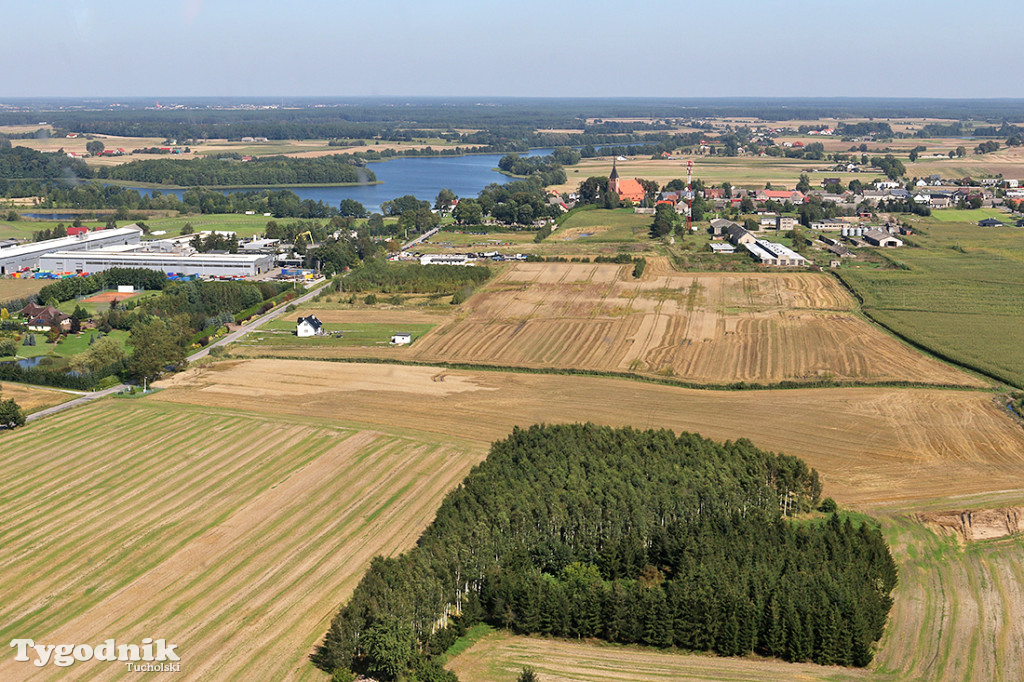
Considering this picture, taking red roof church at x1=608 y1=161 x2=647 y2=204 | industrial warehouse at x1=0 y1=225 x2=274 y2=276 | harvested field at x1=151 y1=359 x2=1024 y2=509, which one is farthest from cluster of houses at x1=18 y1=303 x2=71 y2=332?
red roof church at x1=608 y1=161 x2=647 y2=204

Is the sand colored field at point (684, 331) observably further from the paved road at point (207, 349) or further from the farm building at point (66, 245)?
the farm building at point (66, 245)

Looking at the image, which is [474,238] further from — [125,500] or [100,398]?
[125,500]

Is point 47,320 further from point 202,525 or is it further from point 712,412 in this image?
point 712,412

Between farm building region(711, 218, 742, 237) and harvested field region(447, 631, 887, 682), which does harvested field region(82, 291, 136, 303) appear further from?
farm building region(711, 218, 742, 237)

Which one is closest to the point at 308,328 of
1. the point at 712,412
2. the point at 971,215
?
the point at 712,412

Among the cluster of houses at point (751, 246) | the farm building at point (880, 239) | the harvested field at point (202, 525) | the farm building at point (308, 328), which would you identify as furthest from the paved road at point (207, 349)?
the farm building at point (880, 239)
